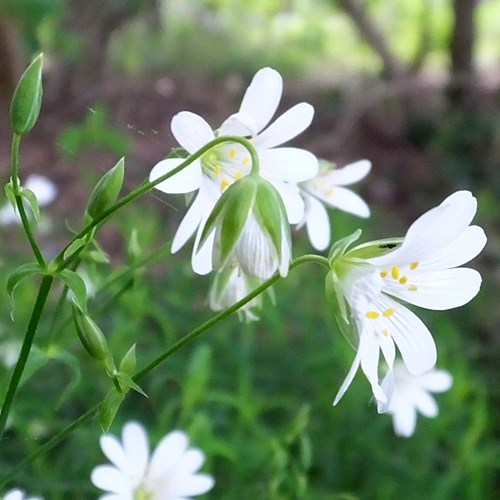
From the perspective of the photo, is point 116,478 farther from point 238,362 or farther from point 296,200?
point 238,362

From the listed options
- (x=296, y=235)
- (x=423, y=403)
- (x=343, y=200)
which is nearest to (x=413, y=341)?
(x=343, y=200)

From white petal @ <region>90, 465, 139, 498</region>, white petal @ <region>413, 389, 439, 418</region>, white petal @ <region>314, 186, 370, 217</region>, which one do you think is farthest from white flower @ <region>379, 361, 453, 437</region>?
white petal @ <region>90, 465, 139, 498</region>

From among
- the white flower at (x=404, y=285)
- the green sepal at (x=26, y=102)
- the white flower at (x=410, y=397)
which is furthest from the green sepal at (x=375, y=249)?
the white flower at (x=410, y=397)

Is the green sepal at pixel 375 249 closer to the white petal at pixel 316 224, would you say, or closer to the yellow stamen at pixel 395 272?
the yellow stamen at pixel 395 272

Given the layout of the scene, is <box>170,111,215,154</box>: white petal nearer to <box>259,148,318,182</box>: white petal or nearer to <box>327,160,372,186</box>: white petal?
<box>259,148,318,182</box>: white petal

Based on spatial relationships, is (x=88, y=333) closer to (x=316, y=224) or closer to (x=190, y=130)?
(x=190, y=130)

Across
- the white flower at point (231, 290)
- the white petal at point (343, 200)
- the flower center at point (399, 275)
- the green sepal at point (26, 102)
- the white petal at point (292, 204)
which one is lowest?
the flower center at point (399, 275)
